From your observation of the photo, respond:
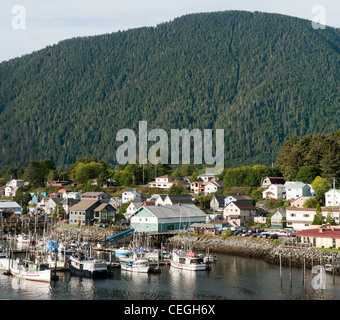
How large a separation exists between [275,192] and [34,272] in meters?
61.4

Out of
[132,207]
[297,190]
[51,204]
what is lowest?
[51,204]

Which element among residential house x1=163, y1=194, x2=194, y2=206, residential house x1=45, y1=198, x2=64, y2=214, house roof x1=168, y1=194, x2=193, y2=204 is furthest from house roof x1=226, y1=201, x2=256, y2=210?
residential house x1=45, y1=198, x2=64, y2=214

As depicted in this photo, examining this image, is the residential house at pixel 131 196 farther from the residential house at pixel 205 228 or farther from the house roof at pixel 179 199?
the residential house at pixel 205 228

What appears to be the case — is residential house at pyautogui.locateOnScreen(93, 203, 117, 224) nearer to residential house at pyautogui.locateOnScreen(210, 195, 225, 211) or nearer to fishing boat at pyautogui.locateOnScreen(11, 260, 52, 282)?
residential house at pyautogui.locateOnScreen(210, 195, 225, 211)

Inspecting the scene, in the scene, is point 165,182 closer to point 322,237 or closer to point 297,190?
point 297,190

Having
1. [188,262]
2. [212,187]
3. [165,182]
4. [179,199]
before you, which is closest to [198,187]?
[212,187]

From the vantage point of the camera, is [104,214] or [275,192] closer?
[104,214]

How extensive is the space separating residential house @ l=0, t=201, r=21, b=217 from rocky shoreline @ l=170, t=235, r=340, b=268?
52142 millimetres

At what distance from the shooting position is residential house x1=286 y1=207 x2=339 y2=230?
74.9m

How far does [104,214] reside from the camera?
97.3 meters

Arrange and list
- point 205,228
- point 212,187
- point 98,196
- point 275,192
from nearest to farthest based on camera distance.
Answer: point 205,228 < point 275,192 < point 98,196 < point 212,187
